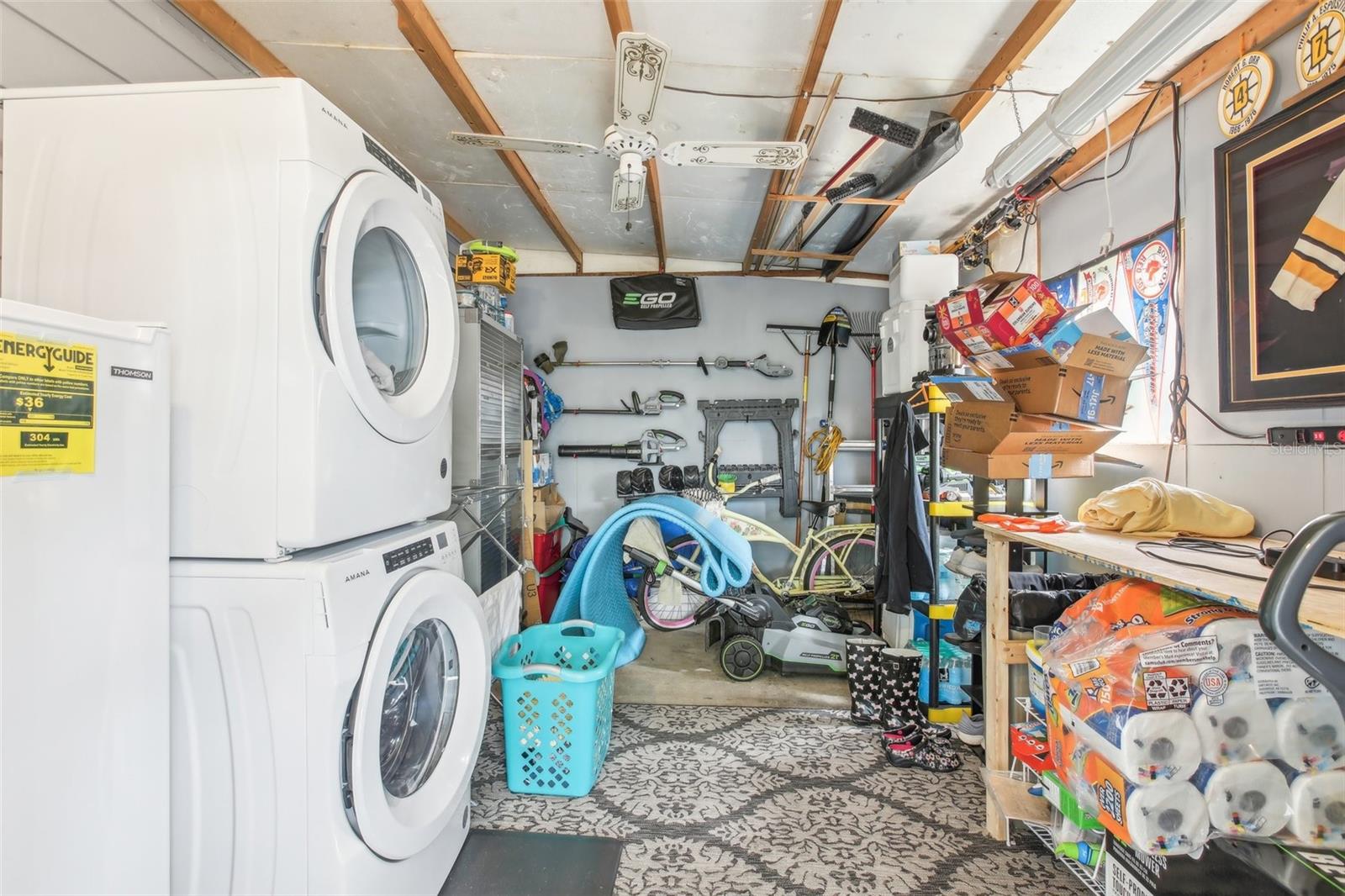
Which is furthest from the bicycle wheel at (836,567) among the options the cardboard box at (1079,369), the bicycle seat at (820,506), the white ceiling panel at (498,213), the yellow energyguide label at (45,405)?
the yellow energyguide label at (45,405)

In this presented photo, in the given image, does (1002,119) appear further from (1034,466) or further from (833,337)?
(833,337)

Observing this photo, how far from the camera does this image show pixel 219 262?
1.02m

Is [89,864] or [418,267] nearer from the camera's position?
[89,864]

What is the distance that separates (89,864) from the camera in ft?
2.64

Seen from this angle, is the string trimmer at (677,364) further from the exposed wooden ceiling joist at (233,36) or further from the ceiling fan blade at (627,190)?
the exposed wooden ceiling joist at (233,36)

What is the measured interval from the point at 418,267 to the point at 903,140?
1.85m

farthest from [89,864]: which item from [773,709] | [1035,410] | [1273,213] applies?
[1273,213]

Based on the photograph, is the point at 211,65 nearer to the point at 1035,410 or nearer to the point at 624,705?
the point at 624,705

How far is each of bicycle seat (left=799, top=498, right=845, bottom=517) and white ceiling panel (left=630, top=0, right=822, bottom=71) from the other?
2451mm

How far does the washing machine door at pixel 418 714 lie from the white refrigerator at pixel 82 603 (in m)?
0.32

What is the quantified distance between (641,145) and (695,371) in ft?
7.35

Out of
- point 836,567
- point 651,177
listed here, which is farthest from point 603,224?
point 836,567

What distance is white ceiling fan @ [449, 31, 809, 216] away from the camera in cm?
173

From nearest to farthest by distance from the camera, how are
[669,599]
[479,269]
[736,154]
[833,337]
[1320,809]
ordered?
[1320,809] < [736,154] < [669,599] < [479,269] < [833,337]
